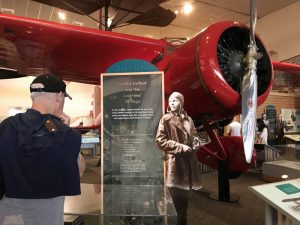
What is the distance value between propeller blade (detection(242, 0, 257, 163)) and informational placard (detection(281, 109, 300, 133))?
7.12 meters

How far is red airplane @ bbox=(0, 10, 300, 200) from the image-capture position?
2.13 meters

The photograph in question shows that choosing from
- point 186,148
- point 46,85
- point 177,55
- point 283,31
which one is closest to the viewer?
point 46,85

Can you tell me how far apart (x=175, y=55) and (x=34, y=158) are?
164 cm

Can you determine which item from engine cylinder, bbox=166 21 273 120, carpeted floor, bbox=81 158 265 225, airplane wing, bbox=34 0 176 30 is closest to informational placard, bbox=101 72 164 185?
engine cylinder, bbox=166 21 273 120

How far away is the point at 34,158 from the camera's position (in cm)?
112

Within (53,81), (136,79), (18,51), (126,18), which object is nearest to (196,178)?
(136,79)

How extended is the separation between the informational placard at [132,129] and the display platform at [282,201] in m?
0.66

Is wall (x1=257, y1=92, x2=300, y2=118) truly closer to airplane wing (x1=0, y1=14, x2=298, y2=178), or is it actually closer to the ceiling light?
the ceiling light

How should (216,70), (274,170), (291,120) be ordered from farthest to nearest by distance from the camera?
1. (291,120)
2. (274,170)
3. (216,70)

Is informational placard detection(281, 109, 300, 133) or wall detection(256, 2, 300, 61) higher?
wall detection(256, 2, 300, 61)

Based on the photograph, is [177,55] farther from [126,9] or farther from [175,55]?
[126,9]

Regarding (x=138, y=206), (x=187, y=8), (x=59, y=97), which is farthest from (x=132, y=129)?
(x=187, y=8)

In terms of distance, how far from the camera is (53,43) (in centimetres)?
258

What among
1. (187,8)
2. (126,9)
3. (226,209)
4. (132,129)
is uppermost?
(187,8)
